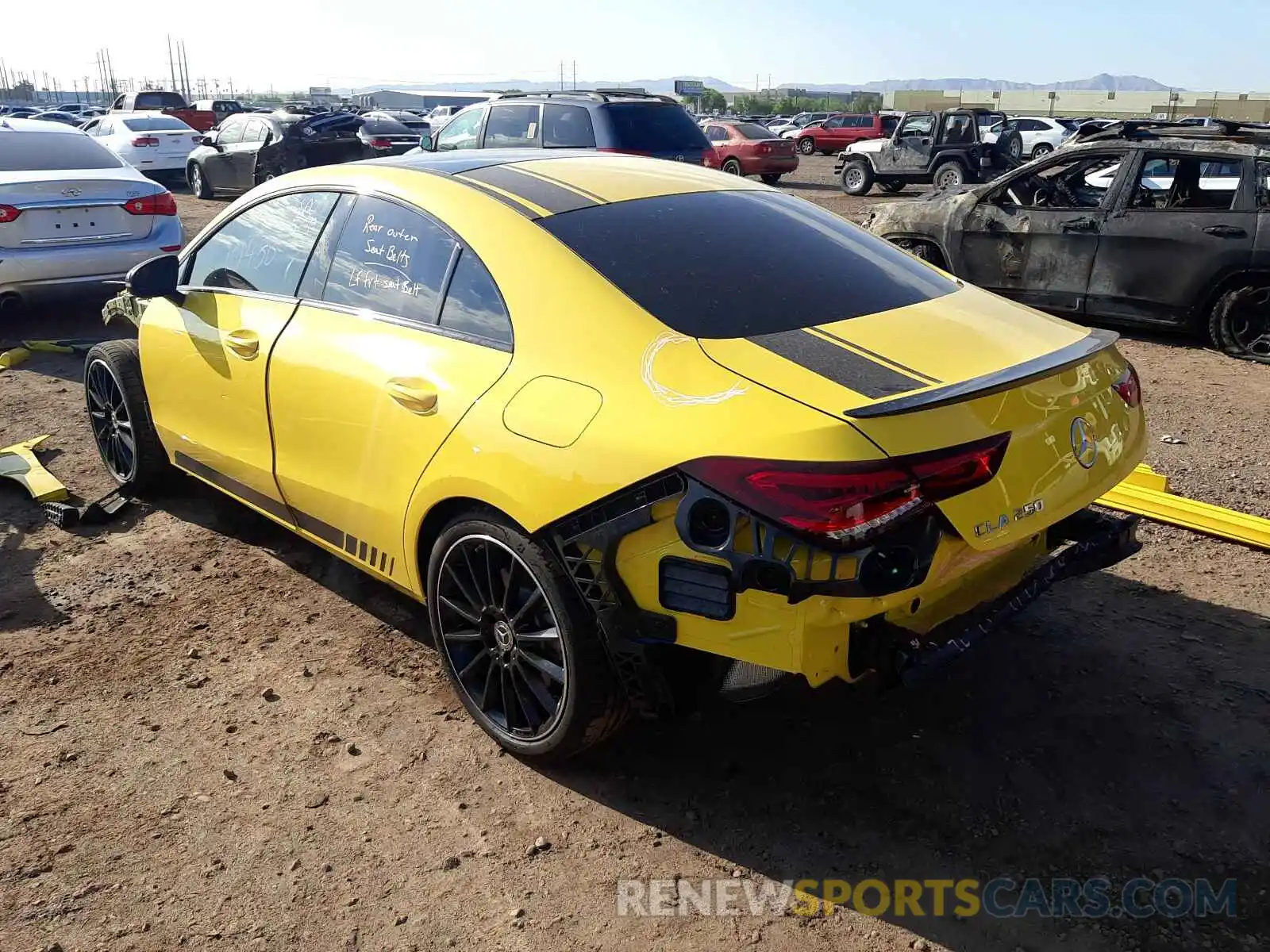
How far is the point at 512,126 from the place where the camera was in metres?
12.3

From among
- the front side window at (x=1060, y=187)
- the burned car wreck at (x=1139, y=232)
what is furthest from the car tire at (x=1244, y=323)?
the front side window at (x=1060, y=187)

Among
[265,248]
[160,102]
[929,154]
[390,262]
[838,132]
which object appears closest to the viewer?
[390,262]

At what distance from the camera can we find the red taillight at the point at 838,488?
7.55 feet

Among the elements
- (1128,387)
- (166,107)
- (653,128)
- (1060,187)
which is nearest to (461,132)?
(653,128)

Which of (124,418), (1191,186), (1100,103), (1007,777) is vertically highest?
(1100,103)

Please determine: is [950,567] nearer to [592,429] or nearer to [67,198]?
[592,429]

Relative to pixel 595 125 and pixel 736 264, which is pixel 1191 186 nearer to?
pixel 595 125

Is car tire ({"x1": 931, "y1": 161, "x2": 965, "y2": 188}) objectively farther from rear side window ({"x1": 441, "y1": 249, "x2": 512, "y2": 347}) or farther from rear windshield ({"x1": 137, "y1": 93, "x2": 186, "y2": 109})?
rear windshield ({"x1": 137, "y1": 93, "x2": 186, "y2": 109})

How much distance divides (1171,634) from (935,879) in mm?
1722

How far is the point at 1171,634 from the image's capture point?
3.80 m

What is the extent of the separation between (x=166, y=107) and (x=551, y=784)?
3491 centimetres

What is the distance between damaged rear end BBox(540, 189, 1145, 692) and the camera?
2.34 m

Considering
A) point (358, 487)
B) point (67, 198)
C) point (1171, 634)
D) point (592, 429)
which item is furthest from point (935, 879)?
point (67, 198)

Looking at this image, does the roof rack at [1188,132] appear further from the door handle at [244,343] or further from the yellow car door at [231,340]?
the door handle at [244,343]
